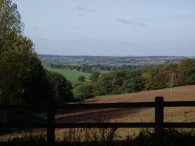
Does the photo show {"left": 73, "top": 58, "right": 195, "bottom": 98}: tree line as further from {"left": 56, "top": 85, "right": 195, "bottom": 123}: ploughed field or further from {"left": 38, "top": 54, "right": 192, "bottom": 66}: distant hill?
{"left": 38, "top": 54, "right": 192, "bottom": 66}: distant hill

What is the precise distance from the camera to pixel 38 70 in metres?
62.4

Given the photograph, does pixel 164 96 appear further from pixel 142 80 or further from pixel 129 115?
pixel 142 80

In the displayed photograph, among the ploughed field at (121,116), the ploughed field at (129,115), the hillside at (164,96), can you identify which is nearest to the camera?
the ploughed field at (121,116)

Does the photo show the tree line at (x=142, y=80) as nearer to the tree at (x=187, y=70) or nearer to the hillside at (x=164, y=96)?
the tree at (x=187, y=70)

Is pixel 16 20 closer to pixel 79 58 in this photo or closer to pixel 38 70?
pixel 38 70

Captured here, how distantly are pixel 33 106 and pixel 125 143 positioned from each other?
3.23 meters

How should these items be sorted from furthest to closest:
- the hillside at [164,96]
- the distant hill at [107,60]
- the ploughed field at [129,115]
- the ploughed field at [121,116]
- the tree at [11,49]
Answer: the distant hill at [107,60], the hillside at [164,96], the tree at [11,49], the ploughed field at [129,115], the ploughed field at [121,116]

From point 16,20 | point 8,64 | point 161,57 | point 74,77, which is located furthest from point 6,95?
point 161,57

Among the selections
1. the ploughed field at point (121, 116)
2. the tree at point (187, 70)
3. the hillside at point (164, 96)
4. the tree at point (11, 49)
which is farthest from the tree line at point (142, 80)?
the tree at point (11, 49)

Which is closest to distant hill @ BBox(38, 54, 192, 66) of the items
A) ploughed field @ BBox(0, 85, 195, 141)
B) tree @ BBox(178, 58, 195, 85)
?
tree @ BBox(178, 58, 195, 85)

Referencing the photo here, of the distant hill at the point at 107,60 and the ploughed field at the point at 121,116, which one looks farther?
the distant hill at the point at 107,60

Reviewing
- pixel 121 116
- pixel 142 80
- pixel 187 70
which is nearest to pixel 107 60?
pixel 142 80

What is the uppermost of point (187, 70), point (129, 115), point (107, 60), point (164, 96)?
point (107, 60)

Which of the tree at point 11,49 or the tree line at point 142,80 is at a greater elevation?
the tree at point 11,49
